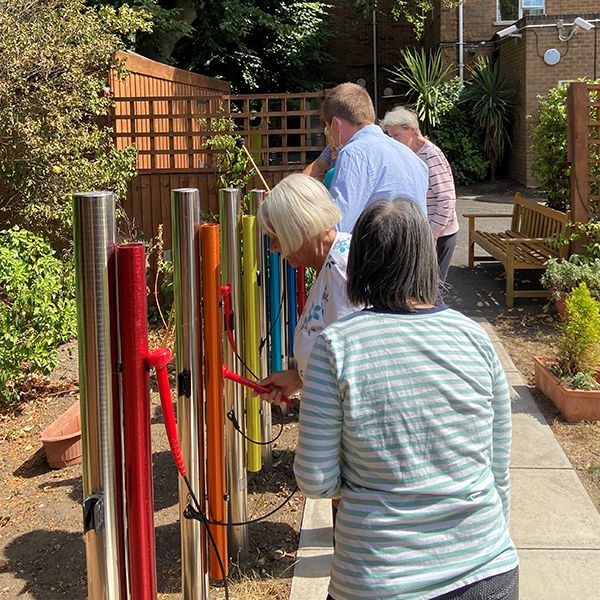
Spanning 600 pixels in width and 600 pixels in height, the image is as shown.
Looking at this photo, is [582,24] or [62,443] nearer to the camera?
[62,443]

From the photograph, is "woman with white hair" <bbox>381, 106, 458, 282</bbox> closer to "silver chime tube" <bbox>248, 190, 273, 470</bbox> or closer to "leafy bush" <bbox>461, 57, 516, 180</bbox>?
"silver chime tube" <bbox>248, 190, 273, 470</bbox>

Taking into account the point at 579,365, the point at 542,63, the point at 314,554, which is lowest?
the point at 314,554

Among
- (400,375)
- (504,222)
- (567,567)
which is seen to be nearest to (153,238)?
(567,567)

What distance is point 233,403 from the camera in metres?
3.53

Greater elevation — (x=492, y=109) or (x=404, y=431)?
(x=492, y=109)

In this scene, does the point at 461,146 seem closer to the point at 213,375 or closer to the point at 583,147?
the point at 583,147

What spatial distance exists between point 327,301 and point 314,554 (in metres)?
1.60

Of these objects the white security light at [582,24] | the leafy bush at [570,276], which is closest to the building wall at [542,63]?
the white security light at [582,24]

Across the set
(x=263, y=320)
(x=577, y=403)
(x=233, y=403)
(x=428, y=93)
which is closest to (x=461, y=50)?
(x=428, y=93)

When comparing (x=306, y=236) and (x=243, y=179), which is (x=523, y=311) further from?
(x=306, y=236)

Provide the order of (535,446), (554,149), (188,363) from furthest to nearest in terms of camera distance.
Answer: (554,149) < (535,446) < (188,363)

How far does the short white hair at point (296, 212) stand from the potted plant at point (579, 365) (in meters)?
3.25

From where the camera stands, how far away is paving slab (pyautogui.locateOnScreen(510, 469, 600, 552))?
3.71 m

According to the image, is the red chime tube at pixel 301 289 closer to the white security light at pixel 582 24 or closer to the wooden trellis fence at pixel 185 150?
the wooden trellis fence at pixel 185 150
